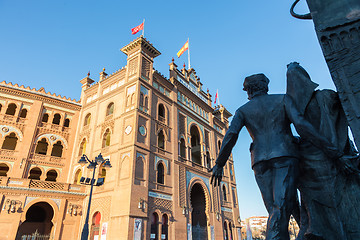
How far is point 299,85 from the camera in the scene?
8.18 feet

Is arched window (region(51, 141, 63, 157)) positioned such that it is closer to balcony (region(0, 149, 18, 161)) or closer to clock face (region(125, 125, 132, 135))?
balcony (region(0, 149, 18, 161))

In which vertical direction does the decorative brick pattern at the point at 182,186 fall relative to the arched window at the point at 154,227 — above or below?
above

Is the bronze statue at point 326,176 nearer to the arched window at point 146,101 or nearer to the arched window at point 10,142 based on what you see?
the arched window at point 146,101

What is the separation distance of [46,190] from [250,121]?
1781cm

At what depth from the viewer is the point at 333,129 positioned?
2.17 meters

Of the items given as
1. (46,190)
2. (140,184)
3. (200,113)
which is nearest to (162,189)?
(140,184)

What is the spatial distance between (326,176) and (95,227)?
54.1 ft

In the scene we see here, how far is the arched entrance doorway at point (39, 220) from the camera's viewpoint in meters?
17.6

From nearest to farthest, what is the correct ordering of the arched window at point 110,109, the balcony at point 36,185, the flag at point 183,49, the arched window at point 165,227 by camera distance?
1. the balcony at point 36,185
2. the arched window at point 165,227
3. the arched window at point 110,109
4. the flag at point 183,49

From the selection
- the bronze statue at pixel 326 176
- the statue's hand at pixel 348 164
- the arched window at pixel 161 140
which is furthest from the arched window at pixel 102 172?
the statue's hand at pixel 348 164

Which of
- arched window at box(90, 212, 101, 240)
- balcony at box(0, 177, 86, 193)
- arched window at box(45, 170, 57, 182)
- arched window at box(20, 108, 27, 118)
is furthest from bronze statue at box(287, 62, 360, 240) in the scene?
arched window at box(20, 108, 27, 118)

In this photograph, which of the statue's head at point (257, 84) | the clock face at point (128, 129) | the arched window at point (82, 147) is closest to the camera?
the statue's head at point (257, 84)

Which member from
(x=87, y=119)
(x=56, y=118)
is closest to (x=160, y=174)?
(x=87, y=119)

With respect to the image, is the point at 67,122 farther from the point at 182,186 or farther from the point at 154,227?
the point at 154,227
